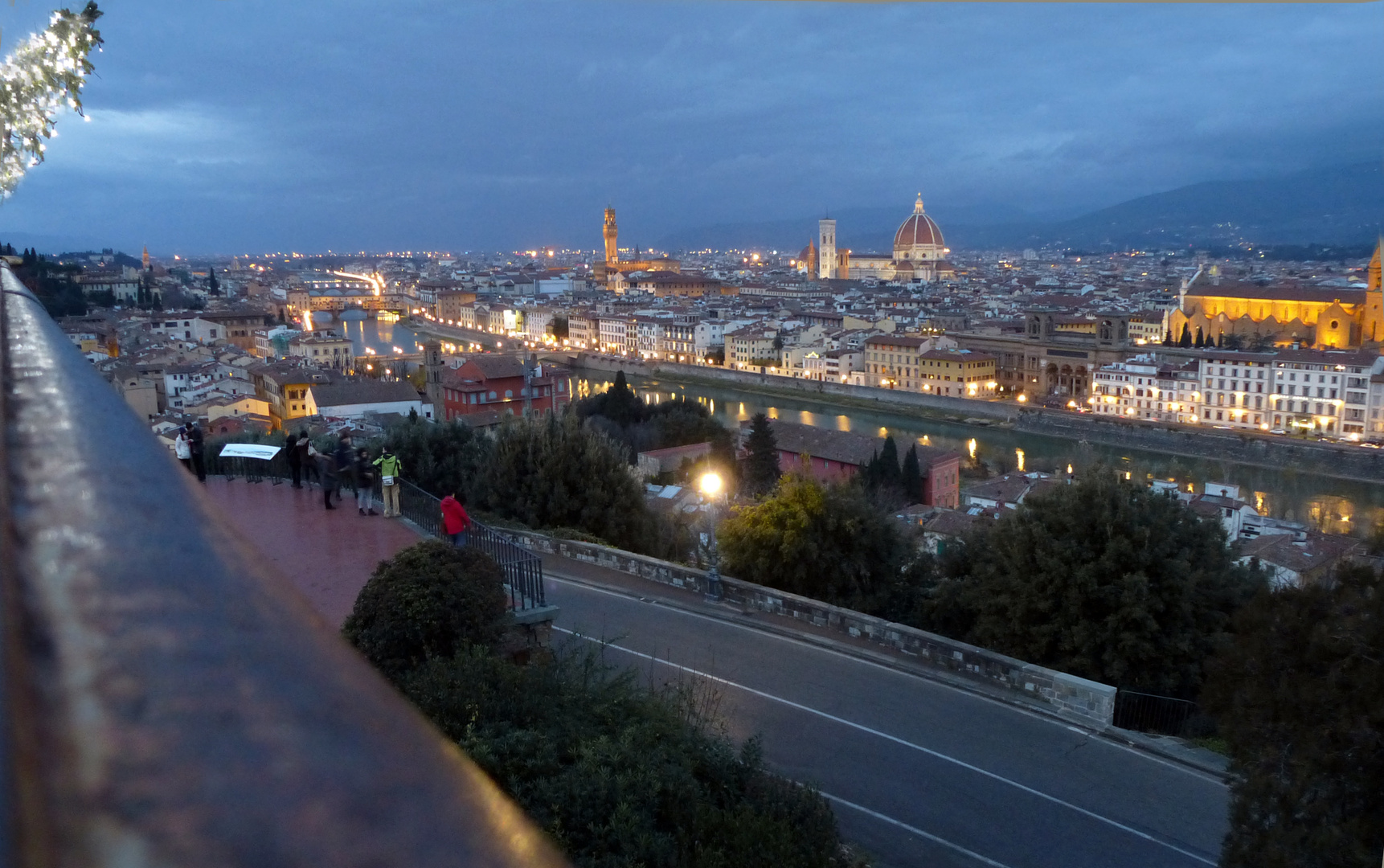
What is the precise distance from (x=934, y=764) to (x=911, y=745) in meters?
0.13

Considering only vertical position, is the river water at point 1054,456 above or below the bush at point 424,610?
below

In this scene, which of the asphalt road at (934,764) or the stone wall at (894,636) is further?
the stone wall at (894,636)

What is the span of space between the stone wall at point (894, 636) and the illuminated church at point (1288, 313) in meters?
23.0

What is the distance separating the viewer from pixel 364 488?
4.00 m

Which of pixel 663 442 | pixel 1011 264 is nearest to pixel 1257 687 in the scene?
pixel 663 442

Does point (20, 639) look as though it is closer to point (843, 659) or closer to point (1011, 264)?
point (843, 659)

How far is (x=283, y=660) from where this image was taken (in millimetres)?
227

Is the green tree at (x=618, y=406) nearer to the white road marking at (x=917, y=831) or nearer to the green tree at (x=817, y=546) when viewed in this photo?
the green tree at (x=817, y=546)

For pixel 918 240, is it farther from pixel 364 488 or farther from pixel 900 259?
pixel 364 488

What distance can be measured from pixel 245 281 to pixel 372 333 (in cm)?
1868

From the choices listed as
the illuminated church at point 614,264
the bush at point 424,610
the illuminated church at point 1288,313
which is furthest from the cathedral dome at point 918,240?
the bush at point 424,610

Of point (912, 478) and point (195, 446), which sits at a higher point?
point (195, 446)

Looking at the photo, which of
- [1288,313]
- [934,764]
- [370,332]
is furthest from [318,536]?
[370,332]

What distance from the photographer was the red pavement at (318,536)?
3.01m
